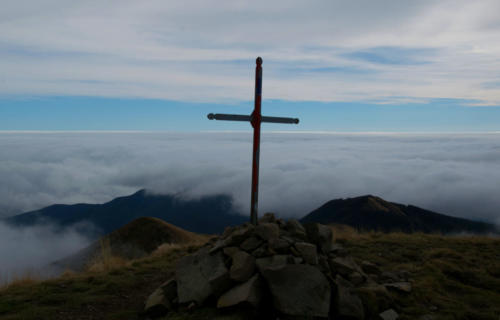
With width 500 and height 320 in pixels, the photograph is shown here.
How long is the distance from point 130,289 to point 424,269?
25.3ft

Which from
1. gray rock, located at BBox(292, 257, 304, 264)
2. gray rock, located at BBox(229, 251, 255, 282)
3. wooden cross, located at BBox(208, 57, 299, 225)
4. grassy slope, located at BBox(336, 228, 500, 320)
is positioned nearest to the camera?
gray rock, located at BBox(229, 251, 255, 282)

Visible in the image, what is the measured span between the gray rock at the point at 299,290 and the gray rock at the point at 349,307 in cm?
27

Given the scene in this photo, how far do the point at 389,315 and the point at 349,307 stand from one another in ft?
2.62

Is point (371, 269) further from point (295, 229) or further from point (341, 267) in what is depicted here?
point (295, 229)

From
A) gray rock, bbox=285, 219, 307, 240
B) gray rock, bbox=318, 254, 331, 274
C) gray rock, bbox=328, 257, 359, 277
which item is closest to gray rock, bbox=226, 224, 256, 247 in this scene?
gray rock, bbox=285, 219, 307, 240

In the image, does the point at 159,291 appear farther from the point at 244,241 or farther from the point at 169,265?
the point at 169,265

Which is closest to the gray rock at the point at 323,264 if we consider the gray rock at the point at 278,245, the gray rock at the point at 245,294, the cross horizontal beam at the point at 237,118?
the gray rock at the point at 278,245

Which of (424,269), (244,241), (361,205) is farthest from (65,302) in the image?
(361,205)

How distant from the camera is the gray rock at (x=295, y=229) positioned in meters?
8.04

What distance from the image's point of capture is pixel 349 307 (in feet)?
20.3

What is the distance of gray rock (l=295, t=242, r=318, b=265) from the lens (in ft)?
22.9

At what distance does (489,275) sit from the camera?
909 cm

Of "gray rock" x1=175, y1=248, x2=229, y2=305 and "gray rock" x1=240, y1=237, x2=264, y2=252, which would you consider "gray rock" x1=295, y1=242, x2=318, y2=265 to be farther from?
"gray rock" x1=175, y1=248, x2=229, y2=305

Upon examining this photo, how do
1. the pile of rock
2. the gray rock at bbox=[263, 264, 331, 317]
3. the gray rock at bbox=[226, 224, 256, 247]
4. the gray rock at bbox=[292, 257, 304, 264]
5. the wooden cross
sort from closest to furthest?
the gray rock at bbox=[263, 264, 331, 317], the pile of rock, the gray rock at bbox=[292, 257, 304, 264], the gray rock at bbox=[226, 224, 256, 247], the wooden cross
